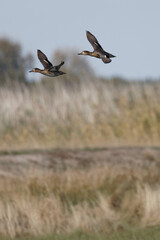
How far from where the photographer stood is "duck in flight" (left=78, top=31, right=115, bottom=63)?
1.50 meters

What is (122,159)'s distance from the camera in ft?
39.3

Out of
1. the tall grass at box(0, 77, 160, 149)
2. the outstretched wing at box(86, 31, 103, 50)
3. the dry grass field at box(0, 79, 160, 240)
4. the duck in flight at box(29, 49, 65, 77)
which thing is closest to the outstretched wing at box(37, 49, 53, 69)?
the duck in flight at box(29, 49, 65, 77)

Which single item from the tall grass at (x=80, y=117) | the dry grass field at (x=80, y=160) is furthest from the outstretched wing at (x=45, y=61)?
the tall grass at (x=80, y=117)

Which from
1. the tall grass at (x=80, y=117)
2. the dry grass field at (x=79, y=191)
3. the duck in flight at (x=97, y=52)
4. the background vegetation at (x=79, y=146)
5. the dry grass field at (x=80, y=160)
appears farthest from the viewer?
the tall grass at (x=80, y=117)

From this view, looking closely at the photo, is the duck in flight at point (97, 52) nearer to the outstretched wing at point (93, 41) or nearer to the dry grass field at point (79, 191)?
the outstretched wing at point (93, 41)

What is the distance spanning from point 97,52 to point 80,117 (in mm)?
13262

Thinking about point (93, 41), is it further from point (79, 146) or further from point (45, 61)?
point (79, 146)

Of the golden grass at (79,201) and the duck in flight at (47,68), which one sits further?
the golden grass at (79,201)

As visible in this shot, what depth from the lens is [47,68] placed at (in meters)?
1.57

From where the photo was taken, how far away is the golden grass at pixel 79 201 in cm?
745

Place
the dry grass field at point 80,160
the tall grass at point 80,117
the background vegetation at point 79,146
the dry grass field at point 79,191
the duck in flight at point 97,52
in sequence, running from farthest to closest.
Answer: the tall grass at point 80,117 → the dry grass field at point 80,160 → the dry grass field at point 79,191 → the background vegetation at point 79,146 → the duck in flight at point 97,52

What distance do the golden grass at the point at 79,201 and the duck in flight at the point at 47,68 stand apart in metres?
5.76

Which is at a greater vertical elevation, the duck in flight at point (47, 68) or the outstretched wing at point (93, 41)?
the outstretched wing at point (93, 41)

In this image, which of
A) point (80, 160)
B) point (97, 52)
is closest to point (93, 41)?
point (97, 52)
